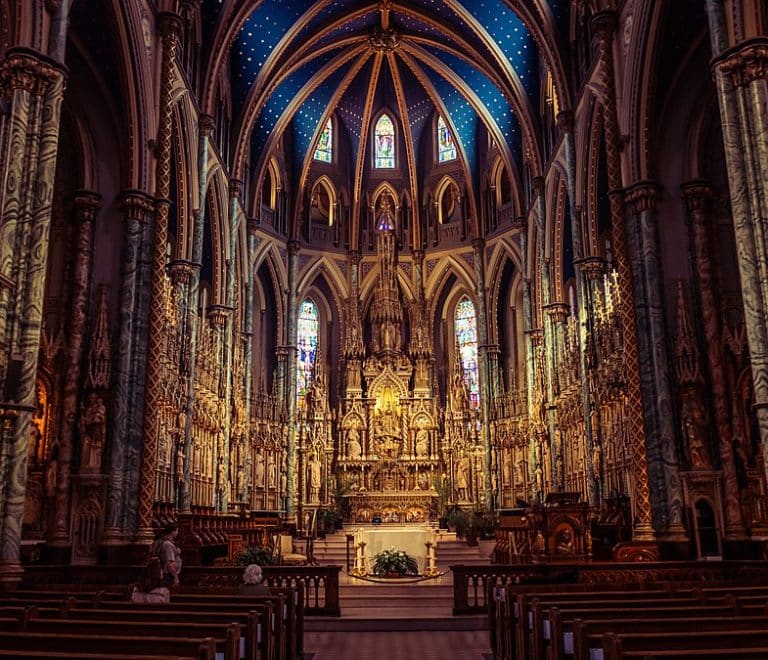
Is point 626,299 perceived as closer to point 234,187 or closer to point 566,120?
point 566,120

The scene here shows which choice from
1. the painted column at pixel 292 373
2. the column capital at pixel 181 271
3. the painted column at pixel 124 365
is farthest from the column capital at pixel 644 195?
the painted column at pixel 292 373

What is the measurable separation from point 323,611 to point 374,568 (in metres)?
4.96

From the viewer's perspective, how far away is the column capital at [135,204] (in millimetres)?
18125

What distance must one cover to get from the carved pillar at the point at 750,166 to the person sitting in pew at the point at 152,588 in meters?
8.64

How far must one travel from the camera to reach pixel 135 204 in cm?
1816

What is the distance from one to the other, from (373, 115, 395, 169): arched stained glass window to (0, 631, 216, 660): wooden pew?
36.6 meters

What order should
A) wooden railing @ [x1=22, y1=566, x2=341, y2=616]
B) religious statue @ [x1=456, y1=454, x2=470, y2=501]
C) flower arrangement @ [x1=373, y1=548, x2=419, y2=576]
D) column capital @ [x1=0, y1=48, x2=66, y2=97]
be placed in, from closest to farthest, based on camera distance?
1. column capital @ [x1=0, y1=48, x2=66, y2=97]
2. wooden railing @ [x1=22, y1=566, x2=341, y2=616]
3. flower arrangement @ [x1=373, y1=548, x2=419, y2=576]
4. religious statue @ [x1=456, y1=454, x2=470, y2=501]

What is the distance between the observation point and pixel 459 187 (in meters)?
38.4

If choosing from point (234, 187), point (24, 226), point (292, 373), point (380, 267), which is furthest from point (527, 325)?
point (24, 226)

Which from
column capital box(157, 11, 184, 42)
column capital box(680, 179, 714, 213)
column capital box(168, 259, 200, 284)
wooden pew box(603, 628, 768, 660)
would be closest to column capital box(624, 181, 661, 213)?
column capital box(680, 179, 714, 213)

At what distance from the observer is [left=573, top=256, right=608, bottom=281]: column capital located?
23312mm

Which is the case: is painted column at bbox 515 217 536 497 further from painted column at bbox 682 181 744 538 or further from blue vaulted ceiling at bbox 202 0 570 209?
painted column at bbox 682 181 744 538

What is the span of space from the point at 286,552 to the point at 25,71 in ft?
56.7

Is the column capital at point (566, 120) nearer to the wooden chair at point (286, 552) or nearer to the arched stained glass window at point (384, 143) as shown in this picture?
the wooden chair at point (286, 552)
